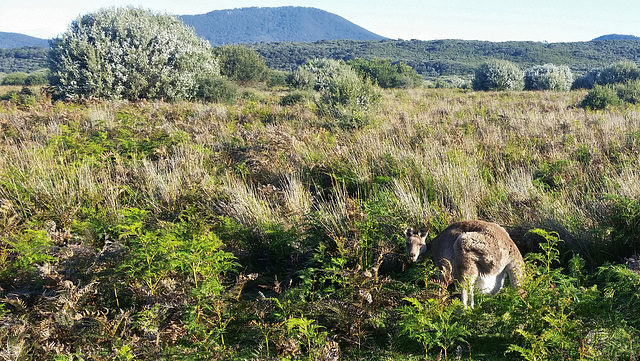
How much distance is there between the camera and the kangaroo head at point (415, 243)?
3.84 meters

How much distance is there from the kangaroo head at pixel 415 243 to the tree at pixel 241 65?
2773 centimetres

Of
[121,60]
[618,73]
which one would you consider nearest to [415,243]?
[121,60]

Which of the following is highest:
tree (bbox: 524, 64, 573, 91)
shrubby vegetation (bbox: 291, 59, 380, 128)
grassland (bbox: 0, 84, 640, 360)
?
tree (bbox: 524, 64, 573, 91)

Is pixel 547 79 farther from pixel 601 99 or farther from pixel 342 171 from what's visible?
pixel 342 171

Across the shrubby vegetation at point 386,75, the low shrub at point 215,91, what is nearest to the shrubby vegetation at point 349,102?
the low shrub at point 215,91

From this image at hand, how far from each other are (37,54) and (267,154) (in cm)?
12699

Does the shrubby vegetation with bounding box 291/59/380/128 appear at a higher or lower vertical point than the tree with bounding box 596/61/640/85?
lower

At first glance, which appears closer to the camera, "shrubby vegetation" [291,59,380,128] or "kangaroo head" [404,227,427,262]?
"kangaroo head" [404,227,427,262]

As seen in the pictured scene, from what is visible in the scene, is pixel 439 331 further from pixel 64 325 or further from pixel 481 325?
pixel 64 325

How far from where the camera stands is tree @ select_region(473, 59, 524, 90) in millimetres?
30562

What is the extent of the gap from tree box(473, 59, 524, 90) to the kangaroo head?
99.7ft

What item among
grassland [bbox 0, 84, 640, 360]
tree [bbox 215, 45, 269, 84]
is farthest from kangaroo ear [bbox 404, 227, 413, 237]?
tree [bbox 215, 45, 269, 84]

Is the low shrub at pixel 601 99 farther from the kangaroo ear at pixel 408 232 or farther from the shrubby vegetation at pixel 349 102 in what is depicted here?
the kangaroo ear at pixel 408 232

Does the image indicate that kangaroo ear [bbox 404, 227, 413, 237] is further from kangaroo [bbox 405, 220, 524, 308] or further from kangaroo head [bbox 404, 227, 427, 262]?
kangaroo [bbox 405, 220, 524, 308]
